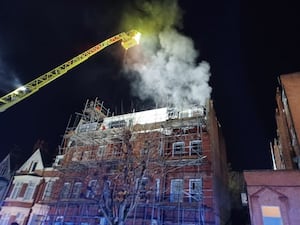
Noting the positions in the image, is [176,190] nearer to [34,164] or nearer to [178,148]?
[178,148]

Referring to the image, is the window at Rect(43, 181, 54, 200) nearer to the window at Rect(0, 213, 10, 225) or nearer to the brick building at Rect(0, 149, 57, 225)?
the brick building at Rect(0, 149, 57, 225)

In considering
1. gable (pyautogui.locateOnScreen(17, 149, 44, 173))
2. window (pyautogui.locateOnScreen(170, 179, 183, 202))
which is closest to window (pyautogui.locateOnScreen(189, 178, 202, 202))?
window (pyautogui.locateOnScreen(170, 179, 183, 202))

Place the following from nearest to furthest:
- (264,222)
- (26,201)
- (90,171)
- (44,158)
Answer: (264,222) → (90,171) → (26,201) → (44,158)

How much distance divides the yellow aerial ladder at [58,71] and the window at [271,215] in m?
23.7

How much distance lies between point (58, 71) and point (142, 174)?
21.9 metres

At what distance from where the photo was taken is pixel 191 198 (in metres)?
17.1

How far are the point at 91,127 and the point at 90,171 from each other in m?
6.12

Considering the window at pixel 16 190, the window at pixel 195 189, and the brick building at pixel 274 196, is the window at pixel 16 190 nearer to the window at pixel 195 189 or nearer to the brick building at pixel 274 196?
the window at pixel 195 189

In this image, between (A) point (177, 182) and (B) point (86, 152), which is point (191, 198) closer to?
(A) point (177, 182)

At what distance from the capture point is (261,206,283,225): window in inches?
515

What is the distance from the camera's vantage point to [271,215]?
13297mm

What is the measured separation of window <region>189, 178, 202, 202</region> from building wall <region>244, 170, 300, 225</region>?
12.8ft

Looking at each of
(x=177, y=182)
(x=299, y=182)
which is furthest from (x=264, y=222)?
(x=177, y=182)

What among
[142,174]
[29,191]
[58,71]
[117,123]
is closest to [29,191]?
[29,191]
